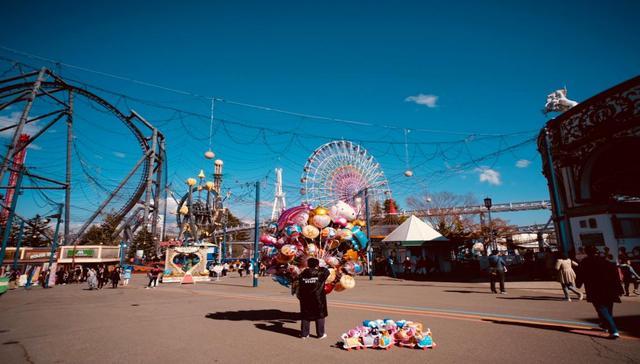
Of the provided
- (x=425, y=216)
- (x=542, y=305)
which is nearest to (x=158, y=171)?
(x=425, y=216)

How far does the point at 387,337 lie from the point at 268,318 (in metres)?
4.15

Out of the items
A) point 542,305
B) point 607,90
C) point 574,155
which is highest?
point 607,90

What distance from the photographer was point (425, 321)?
7.49m

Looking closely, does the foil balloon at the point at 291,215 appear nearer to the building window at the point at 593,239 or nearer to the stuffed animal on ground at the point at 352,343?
the stuffed animal on ground at the point at 352,343

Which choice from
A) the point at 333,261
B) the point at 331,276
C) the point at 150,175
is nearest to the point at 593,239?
the point at 333,261

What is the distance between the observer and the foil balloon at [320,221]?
7508 mm

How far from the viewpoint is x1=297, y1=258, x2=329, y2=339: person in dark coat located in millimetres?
6195

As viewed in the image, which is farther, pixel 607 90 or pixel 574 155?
pixel 574 155

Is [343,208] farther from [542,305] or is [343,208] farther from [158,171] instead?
[158,171]

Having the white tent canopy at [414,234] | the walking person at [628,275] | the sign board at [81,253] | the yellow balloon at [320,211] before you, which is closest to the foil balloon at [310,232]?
the yellow balloon at [320,211]

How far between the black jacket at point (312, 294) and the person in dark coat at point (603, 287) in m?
5.07

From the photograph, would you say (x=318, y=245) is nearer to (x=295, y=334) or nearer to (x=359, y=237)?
(x=359, y=237)

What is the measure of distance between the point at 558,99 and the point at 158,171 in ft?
142

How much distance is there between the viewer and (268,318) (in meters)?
8.59
